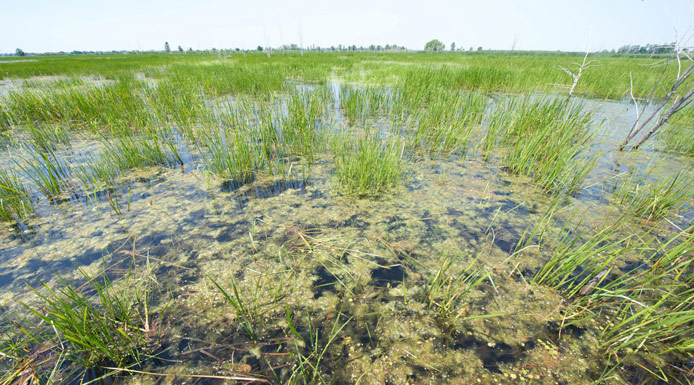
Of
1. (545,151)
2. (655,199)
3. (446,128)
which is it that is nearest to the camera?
(655,199)

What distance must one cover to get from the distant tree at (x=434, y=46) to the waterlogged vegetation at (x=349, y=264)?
66432mm

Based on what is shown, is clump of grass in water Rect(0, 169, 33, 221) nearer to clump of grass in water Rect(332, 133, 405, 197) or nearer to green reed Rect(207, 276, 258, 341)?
green reed Rect(207, 276, 258, 341)

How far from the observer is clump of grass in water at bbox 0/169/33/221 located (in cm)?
197

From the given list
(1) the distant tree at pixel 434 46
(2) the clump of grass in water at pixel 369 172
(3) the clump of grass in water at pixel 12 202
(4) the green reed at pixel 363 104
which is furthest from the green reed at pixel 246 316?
(1) the distant tree at pixel 434 46

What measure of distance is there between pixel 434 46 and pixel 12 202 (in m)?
72.9

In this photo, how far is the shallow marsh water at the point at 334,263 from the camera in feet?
3.79

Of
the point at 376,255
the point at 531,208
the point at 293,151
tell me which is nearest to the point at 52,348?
the point at 376,255

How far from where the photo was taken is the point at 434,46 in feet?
200

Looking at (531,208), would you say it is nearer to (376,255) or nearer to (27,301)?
(376,255)

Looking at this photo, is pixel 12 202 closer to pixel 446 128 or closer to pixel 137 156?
pixel 137 156

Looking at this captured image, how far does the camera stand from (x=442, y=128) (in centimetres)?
337

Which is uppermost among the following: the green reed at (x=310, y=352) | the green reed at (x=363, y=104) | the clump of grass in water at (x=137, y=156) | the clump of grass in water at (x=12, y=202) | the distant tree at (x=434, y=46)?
the distant tree at (x=434, y=46)

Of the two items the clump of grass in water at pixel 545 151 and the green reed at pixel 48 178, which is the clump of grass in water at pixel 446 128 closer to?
the clump of grass in water at pixel 545 151

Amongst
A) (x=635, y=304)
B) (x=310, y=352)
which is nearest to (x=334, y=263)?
(x=310, y=352)
